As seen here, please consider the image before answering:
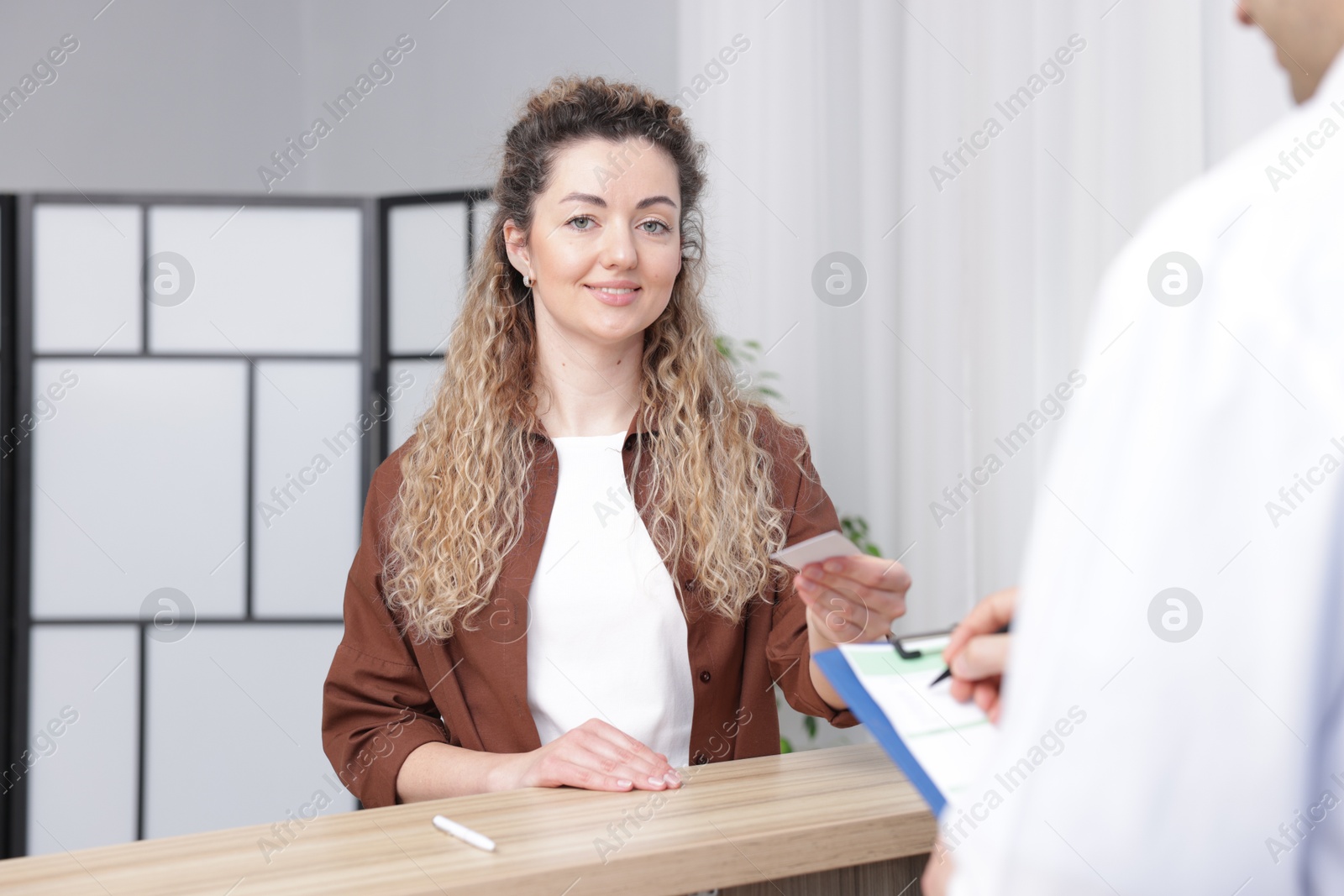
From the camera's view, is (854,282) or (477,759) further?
(854,282)

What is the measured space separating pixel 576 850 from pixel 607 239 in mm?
1053

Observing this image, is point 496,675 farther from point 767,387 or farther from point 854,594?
point 767,387

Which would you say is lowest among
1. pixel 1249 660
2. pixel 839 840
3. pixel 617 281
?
pixel 839 840

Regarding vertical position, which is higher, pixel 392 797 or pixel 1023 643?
pixel 1023 643

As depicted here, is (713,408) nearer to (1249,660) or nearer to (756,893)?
(756,893)

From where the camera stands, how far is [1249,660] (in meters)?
0.48

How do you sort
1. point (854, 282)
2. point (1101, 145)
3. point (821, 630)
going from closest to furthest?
point (821, 630) < point (1101, 145) < point (854, 282)

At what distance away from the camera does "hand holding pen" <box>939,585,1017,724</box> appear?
81 centimetres

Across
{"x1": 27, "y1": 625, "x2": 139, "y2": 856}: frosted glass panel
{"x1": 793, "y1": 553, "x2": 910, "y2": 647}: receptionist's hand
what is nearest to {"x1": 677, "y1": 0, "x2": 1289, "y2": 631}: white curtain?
{"x1": 793, "y1": 553, "x2": 910, "y2": 647}: receptionist's hand

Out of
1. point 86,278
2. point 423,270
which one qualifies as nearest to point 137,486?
point 86,278

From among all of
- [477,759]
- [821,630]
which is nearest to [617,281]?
[821,630]

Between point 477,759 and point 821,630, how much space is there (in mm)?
549

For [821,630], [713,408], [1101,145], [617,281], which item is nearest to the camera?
[821,630]

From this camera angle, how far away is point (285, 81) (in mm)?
4652
